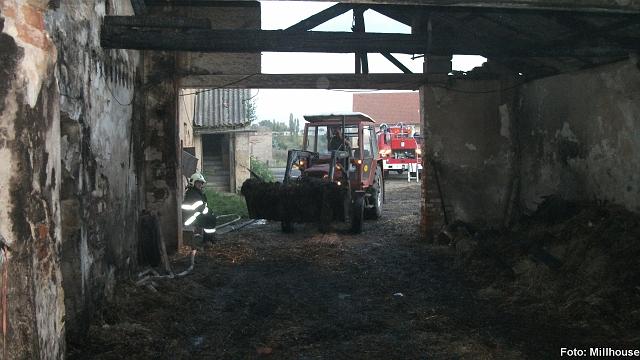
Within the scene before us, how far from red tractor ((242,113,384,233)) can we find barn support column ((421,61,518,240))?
1746 millimetres

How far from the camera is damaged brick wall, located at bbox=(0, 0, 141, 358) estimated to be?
2.54 meters

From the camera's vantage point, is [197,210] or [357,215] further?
[357,215]

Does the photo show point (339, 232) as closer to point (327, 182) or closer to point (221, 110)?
point (327, 182)

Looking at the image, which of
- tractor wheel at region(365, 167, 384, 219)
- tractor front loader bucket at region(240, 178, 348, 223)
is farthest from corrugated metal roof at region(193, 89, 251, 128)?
tractor front loader bucket at region(240, 178, 348, 223)

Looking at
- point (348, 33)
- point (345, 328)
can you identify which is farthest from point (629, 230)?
point (348, 33)

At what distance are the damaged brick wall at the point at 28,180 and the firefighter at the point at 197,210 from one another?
19.2 feet

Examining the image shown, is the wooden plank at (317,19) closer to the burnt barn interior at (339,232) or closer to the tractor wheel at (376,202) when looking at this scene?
the burnt barn interior at (339,232)

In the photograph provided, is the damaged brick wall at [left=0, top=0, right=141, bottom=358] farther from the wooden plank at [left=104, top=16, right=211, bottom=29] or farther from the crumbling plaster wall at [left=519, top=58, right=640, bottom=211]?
the crumbling plaster wall at [left=519, top=58, right=640, bottom=211]

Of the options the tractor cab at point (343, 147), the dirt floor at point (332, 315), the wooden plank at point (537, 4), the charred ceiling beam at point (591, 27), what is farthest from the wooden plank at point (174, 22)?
the tractor cab at point (343, 147)

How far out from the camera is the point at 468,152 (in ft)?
29.8

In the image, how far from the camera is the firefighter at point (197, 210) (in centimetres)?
883

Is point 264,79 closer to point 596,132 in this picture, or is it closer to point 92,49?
point 92,49

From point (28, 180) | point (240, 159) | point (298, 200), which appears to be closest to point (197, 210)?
point (298, 200)

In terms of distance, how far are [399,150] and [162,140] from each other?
17.5 meters
